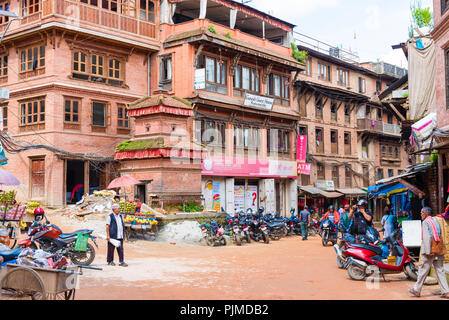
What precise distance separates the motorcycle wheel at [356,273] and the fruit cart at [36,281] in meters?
6.52

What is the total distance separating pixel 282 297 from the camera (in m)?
8.98

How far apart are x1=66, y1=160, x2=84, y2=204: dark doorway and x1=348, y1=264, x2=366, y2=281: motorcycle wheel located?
1888 cm

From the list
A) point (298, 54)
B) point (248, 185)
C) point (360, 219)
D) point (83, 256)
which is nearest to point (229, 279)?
point (83, 256)

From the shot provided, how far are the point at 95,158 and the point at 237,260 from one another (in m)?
14.2

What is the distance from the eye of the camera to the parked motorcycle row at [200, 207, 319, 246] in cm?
1981

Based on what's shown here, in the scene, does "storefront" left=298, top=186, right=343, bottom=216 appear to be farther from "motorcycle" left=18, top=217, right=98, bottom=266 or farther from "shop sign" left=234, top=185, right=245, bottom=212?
"motorcycle" left=18, top=217, right=98, bottom=266

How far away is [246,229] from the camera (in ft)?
68.3

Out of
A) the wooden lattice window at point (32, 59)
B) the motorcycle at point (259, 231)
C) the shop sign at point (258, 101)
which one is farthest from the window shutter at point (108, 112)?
the motorcycle at point (259, 231)

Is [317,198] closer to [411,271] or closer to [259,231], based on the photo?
[259,231]

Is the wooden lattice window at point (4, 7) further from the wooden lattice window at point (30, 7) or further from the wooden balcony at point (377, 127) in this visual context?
the wooden balcony at point (377, 127)

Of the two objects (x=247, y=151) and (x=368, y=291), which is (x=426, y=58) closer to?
(x=368, y=291)

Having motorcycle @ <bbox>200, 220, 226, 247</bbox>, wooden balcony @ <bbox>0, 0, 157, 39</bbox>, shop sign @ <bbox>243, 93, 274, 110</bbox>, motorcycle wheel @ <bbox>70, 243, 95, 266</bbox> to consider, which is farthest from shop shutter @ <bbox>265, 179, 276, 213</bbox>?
motorcycle wheel @ <bbox>70, 243, 95, 266</bbox>

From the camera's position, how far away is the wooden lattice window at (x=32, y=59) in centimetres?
Answer: 2603

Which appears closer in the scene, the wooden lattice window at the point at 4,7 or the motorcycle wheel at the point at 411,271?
the motorcycle wheel at the point at 411,271
